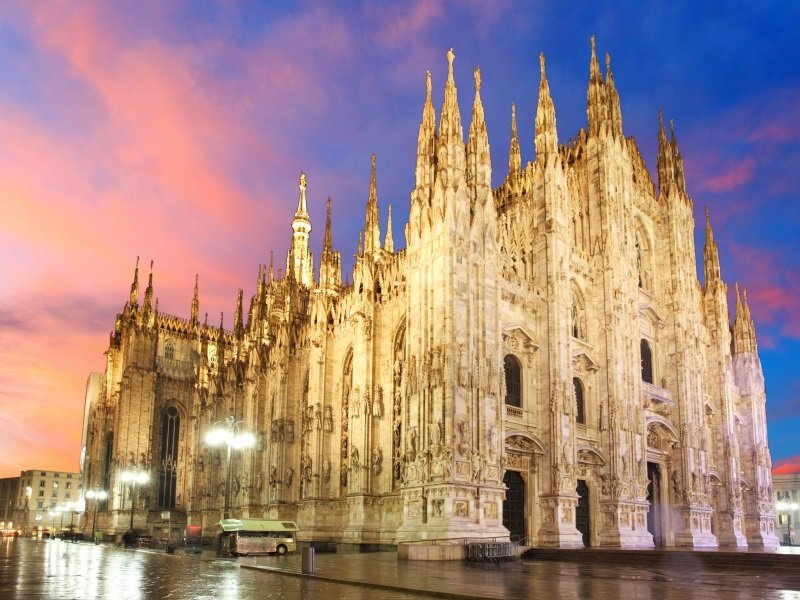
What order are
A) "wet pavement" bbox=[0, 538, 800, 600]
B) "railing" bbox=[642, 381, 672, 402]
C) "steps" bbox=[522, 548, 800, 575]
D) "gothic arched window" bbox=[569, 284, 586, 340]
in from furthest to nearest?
"railing" bbox=[642, 381, 672, 402] < "gothic arched window" bbox=[569, 284, 586, 340] < "steps" bbox=[522, 548, 800, 575] < "wet pavement" bbox=[0, 538, 800, 600]

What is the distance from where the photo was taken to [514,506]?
37.8 meters

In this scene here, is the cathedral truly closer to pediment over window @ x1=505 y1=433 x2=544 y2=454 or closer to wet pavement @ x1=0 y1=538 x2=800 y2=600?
pediment over window @ x1=505 y1=433 x2=544 y2=454

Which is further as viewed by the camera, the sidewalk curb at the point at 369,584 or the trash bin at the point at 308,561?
the trash bin at the point at 308,561

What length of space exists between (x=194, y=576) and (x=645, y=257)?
39970 mm

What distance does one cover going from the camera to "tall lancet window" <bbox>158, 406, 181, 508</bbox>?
7325 centimetres

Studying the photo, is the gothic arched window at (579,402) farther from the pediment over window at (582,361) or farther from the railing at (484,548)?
the railing at (484,548)

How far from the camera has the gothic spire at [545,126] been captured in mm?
43562

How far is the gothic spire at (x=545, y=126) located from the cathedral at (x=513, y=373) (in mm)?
130

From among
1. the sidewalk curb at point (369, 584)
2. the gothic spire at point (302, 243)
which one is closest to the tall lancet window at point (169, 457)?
the gothic spire at point (302, 243)

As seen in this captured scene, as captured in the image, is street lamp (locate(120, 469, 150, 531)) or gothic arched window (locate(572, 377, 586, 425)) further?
street lamp (locate(120, 469, 150, 531))

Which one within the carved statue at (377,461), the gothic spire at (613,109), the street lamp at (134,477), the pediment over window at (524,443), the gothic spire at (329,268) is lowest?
the street lamp at (134,477)

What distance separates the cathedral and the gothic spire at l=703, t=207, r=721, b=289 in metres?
0.16

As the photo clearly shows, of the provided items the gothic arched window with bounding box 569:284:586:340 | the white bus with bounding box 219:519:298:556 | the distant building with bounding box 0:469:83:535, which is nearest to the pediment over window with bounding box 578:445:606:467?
the gothic arched window with bounding box 569:284:586:340

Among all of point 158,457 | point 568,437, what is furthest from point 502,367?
point 158,457
